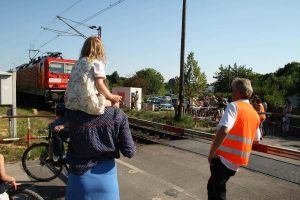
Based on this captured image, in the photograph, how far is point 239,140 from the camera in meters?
3.67

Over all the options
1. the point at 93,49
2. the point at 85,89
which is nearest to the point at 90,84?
the point at 85,89

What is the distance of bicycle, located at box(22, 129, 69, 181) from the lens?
19.9 feet

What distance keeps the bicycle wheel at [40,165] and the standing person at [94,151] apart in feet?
12.8

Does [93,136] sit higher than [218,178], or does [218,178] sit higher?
[93,136]

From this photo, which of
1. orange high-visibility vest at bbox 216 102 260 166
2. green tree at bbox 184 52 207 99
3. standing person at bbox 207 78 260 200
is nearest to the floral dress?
standing person at bbox 207 78 260 200

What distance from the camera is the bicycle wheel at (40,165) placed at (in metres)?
6.09

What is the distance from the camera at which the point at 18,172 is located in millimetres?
6535

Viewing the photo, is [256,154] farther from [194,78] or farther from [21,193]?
[194,78]

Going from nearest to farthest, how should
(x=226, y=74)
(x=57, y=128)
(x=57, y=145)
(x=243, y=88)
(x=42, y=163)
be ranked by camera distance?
(x=243, y=88)
(x=57, y=128)
(x=57, y=145)
(x=42, y=163)
(x=226, y=74)

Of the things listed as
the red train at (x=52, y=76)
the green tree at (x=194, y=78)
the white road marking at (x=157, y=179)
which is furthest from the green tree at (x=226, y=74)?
the white road marking at (x=157, y=179)

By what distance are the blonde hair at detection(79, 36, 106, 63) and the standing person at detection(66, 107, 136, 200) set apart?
440mm

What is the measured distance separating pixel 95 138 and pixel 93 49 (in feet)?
2.30

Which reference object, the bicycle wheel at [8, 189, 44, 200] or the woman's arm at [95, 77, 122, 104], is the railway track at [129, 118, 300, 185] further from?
the woman's arm at [95, 77, 122, 104]

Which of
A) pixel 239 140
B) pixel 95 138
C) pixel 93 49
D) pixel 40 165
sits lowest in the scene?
pixel 40 165
